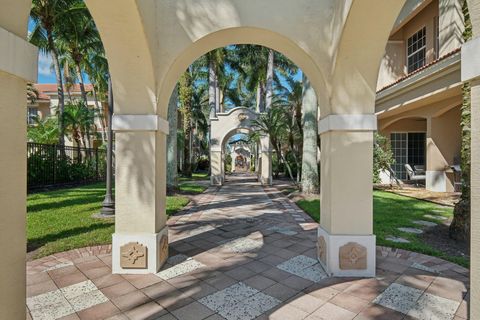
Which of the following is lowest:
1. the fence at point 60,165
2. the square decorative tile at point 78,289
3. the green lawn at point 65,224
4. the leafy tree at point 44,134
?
the square decorative tile at point 78,289

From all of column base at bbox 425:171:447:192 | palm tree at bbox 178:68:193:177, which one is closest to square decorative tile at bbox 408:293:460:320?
column base at bbox 425:171:447:192

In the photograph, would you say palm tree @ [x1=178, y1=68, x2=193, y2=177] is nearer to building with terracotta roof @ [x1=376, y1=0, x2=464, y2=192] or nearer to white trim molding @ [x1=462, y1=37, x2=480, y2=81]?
building with terracotta roof @ [x1=376, y1=0, x2=464, y2=192]

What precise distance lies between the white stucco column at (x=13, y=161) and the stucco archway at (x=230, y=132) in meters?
15.2

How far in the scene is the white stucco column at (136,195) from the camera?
3.91 metres

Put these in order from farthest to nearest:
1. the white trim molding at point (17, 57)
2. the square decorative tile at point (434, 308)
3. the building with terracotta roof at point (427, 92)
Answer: the building with terracotta roof at point (427, 92) < the square decorative tile at point (434, 308) < the white trim molding at point (17, 57)

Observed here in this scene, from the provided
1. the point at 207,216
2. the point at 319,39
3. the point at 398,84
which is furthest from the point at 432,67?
the point at 207,216

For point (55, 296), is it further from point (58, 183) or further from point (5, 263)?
point (58, 183)

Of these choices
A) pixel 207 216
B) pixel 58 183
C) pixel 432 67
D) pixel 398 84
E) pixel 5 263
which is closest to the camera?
pixel 5 263

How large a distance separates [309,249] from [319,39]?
3.60 metres

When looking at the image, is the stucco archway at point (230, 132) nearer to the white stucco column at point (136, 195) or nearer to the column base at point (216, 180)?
the column base at point (216, 180)

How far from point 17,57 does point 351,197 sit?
13.0 feet

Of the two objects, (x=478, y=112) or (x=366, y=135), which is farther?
(x=366, y=135)

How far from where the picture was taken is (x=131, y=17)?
11.0 feet

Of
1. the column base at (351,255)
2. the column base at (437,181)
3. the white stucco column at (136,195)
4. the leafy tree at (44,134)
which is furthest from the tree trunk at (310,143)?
the leafy tree at (44,134)
